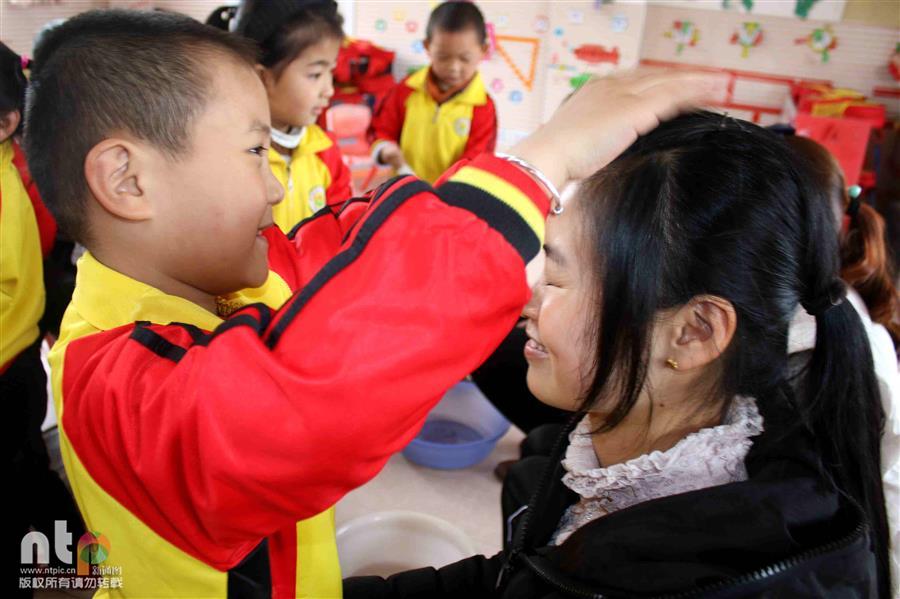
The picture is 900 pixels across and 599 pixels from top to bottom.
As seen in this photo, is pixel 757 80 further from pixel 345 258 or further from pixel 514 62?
pixel 345 258

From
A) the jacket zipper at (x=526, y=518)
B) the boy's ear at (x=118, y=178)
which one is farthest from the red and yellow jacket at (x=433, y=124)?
the boy's ear at (x=118, y=178)

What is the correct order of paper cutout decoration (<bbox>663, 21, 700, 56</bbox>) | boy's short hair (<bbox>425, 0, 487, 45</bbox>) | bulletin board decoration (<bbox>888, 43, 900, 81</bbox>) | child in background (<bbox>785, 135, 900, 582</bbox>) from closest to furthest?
child in background (<bbox>785, 135, 900, 582</bbox>) → boy's short hair (<bbox>425, 0, 487, 45</bbox>) → bulletin board decoration (<bbox>888, 43, 900, 81</bbox>) → paper cutout decoration (<bbox>663, 21, 700, 56</bbox>)

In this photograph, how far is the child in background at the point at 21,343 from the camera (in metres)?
1.45

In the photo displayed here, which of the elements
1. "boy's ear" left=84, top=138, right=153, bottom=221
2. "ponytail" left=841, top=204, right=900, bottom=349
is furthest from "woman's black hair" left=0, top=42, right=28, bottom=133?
"ponytail" left=841, top=204, right=900, bottom=349

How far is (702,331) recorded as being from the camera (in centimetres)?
77

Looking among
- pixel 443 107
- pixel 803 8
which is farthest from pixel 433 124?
pixel 803 8

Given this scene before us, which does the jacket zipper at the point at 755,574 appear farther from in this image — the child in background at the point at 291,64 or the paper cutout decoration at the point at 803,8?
the paper cutout decoration at the point at 803,8

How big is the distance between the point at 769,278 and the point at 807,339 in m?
0.16

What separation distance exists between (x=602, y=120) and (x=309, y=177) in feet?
4.52

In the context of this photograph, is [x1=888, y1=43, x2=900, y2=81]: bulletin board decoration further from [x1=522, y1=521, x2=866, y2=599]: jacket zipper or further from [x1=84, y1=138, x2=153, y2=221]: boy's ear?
[x1=84, y1=138, x2=153, y2=221]: boy's ear

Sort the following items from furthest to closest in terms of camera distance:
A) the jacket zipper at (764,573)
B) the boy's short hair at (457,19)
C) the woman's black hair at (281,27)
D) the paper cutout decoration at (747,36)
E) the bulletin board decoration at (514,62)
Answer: the bulletin board decoration at (514,62) → the paper cutout decoration at (747,36) → the boy's short hair at (457,19) → the woman's black hair at (281,27) → the jacket zipper at (764,573)

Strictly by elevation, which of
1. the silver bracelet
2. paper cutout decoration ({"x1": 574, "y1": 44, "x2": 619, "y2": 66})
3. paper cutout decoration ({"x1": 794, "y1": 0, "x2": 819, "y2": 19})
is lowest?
the silver bracelet

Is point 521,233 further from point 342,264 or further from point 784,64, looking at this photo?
point 784,64

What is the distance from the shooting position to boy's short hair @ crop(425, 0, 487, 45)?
103 inches
